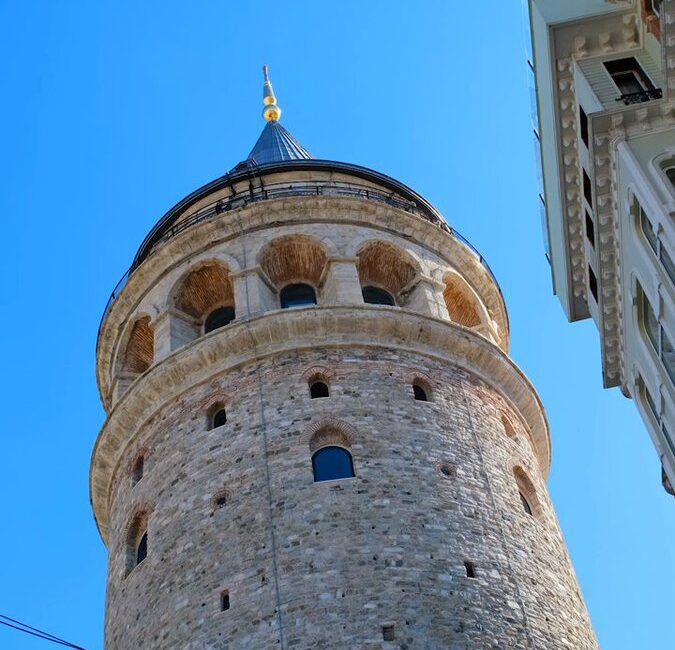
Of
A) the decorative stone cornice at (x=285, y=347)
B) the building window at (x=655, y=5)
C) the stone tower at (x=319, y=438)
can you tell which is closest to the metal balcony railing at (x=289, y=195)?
the stone tower at (x=319, y=438)

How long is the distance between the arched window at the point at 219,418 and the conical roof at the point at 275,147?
9.86 m

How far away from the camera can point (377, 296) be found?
25.2 m

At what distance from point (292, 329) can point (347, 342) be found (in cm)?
105

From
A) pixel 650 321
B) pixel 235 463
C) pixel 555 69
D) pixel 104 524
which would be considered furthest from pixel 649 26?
pixel 104 524

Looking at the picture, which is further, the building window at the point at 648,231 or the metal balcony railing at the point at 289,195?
the metal balcony railing at the point at 289,195

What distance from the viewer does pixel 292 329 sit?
72.5 feet

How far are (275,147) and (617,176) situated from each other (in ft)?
59.5

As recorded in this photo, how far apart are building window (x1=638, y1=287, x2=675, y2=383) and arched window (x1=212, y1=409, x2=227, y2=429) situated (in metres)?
8.31

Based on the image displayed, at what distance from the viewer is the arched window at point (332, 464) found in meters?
19.5

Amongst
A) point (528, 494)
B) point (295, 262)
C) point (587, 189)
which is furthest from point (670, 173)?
point (295, 262)

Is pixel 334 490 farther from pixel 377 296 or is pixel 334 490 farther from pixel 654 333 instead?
pixel 377 296

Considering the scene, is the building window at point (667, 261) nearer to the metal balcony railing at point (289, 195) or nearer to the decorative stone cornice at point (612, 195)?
the decorative stone cornice at point (612, 195)

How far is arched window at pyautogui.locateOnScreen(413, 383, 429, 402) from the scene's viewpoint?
2159 centimetres

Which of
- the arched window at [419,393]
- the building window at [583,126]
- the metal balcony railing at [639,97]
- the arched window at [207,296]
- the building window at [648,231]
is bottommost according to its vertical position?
the building window at [648,231]
